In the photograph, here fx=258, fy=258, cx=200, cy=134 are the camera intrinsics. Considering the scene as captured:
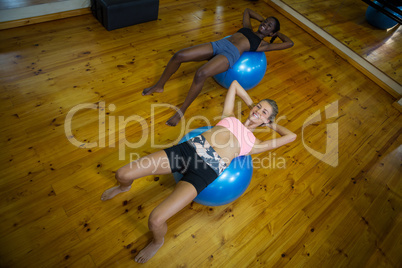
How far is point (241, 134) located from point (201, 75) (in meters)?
0.76

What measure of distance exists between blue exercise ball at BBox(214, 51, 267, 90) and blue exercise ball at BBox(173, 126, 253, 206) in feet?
3.06

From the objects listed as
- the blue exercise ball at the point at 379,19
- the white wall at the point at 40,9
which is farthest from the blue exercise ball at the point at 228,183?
the blue exercise ball at the point at 379,19

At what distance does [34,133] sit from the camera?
6.69ft

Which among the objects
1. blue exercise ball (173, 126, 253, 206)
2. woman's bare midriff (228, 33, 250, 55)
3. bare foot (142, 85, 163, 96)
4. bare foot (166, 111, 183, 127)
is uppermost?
woman's bare midriff (228, 33, 250, 55)

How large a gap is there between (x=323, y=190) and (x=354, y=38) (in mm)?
2609

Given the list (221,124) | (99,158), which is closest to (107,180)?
(99,158)

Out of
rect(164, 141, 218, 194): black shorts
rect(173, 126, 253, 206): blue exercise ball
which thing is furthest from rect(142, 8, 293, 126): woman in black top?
rect(164, 141, 218, 194): black shorts

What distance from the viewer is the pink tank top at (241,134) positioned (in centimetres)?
168

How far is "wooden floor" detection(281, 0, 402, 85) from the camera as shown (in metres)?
3.39

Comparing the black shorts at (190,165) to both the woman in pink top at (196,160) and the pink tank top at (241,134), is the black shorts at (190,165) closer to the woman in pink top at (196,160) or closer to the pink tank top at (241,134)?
the woman in pink top at (196,160)

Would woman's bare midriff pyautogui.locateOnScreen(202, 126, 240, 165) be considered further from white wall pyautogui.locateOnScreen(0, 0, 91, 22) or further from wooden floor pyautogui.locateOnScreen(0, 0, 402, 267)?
white wall pyautogui.locateOnScreen(0, 0, 91, 22)

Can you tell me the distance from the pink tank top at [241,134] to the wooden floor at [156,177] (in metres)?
0.53

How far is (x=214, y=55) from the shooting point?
2377 mm

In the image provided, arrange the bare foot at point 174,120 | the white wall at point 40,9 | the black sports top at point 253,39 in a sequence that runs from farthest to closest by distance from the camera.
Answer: the white wall at point 40,9 → the black sports top at point 253,39 → the bare foot at point 174,120
